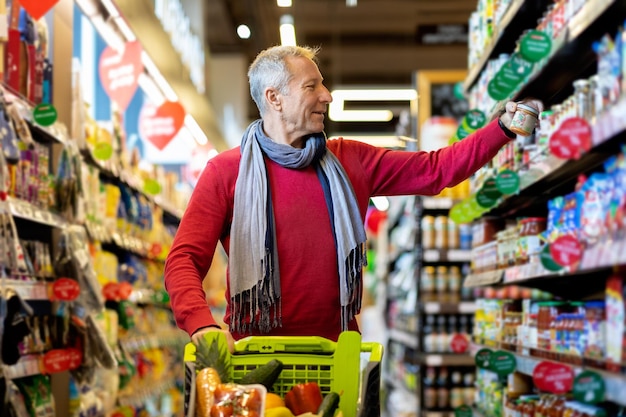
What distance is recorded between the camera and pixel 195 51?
11.9m

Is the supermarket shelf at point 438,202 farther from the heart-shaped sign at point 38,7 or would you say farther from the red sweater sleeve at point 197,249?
the red sweater sleeve at point 197,249

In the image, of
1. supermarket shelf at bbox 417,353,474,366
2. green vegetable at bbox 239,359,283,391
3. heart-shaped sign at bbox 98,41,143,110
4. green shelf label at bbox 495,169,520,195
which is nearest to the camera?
green vegetable at bbox 239,359,283,391

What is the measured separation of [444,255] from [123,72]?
112 inches

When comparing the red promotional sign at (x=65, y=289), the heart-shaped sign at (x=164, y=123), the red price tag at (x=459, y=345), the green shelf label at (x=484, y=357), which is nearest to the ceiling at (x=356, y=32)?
the heart-shaped sign at (x=164, y=123)

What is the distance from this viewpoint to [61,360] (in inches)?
178

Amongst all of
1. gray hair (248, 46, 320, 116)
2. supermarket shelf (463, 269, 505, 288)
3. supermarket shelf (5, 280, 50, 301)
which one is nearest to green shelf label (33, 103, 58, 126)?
supermarket shelf (5, 280, 50, 301)

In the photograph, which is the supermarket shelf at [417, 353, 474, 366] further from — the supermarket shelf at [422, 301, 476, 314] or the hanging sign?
the hanging sign

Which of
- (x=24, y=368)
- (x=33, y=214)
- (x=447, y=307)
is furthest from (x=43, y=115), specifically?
(x=447, y=307)

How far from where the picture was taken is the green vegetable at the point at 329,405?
236 centimetres

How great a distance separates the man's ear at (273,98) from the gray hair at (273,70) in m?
0.02

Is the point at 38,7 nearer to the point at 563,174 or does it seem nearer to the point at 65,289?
the point at 65,289

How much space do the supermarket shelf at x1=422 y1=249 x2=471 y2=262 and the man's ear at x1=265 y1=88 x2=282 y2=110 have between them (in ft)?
14.8

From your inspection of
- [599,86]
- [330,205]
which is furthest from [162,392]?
[599,86]

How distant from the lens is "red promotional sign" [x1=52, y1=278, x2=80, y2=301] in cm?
458
